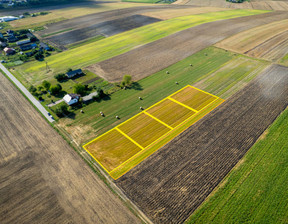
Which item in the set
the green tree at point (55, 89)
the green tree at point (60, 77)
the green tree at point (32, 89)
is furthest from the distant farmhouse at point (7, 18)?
the green tree at point (55, 89)

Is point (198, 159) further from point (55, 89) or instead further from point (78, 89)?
point (55, 89)

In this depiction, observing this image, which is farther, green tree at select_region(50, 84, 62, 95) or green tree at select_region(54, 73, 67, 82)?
green tree at select_region(54, 73, 67, 82)

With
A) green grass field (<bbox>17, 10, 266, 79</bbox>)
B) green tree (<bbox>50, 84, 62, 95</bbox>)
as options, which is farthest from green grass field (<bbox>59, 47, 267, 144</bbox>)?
green grass field (<bbox>17, 10, 266, 79</bbox>)

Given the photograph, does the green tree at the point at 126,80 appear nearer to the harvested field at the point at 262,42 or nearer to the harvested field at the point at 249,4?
the harvested field at the point at 262,42

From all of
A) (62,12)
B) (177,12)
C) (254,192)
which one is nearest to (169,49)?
(254,192)

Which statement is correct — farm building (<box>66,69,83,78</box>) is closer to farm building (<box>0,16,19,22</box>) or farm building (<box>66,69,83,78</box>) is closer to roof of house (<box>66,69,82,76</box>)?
roof of house (<box>66,69,82,76</box>)

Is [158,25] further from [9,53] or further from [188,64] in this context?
[9,53]
